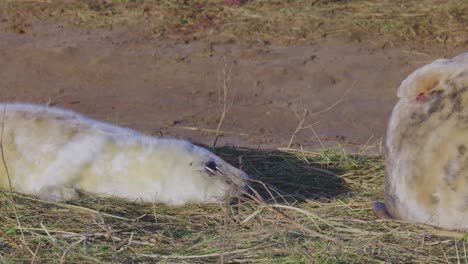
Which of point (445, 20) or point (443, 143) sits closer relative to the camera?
point (443, 143)

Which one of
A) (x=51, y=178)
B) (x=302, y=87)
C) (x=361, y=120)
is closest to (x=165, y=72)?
(x=302, y=87)

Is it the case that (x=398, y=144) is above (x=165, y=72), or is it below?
above

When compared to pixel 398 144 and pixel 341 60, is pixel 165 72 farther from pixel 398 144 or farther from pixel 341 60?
pixel 398 144

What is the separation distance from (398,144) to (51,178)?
5.05 ft

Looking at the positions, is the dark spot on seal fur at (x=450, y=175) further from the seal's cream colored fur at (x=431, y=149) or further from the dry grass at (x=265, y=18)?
the dry grass at (x=265, y=18)

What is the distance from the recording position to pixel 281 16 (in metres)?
→ 9.84

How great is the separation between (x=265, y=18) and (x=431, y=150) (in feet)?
19.7

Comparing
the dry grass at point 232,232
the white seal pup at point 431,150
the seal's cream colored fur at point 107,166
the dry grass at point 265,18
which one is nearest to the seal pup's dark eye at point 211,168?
the seal's cream colored fur at point 107,166

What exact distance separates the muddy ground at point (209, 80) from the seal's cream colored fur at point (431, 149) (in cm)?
288

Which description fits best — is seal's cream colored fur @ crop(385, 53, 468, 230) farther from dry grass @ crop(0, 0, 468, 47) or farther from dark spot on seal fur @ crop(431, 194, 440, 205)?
dry grass @ crop(0, 0, 468, 47)

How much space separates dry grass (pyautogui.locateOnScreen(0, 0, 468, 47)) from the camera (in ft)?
31.0

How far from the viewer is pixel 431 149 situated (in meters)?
3.94

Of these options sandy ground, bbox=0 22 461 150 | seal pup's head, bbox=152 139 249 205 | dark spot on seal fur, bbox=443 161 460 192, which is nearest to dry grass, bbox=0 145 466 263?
seal pup's head, bbox=152 139 249 205

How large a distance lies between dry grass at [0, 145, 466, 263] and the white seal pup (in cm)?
8
